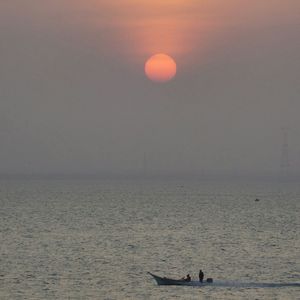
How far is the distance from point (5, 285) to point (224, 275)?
93.6 feet

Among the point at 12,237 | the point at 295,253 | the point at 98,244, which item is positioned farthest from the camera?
the point at 12,237

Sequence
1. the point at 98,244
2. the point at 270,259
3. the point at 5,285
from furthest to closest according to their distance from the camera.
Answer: the point at 98,244
the point at 270,259
the point at 5,285

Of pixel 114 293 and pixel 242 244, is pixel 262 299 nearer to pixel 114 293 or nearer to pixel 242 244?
pixel 114 293

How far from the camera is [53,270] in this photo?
12700cm

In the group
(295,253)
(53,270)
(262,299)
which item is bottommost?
(262,299)

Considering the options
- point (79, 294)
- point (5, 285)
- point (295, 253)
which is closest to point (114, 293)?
point (79, 294)

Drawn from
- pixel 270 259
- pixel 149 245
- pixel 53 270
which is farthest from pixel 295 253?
pixel 53 270

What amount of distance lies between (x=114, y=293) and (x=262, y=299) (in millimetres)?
16400

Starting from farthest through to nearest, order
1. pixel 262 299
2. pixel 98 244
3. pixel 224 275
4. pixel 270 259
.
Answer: pixel 98 244 < pixel 270 259 < pixel 224 275 < pixel 262 299

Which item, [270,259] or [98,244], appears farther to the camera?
[98,244]

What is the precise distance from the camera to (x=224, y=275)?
406ft

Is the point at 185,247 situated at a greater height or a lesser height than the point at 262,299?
greater

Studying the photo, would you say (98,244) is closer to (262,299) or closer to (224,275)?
(224,275)

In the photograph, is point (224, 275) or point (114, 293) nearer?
point (114, 293)
